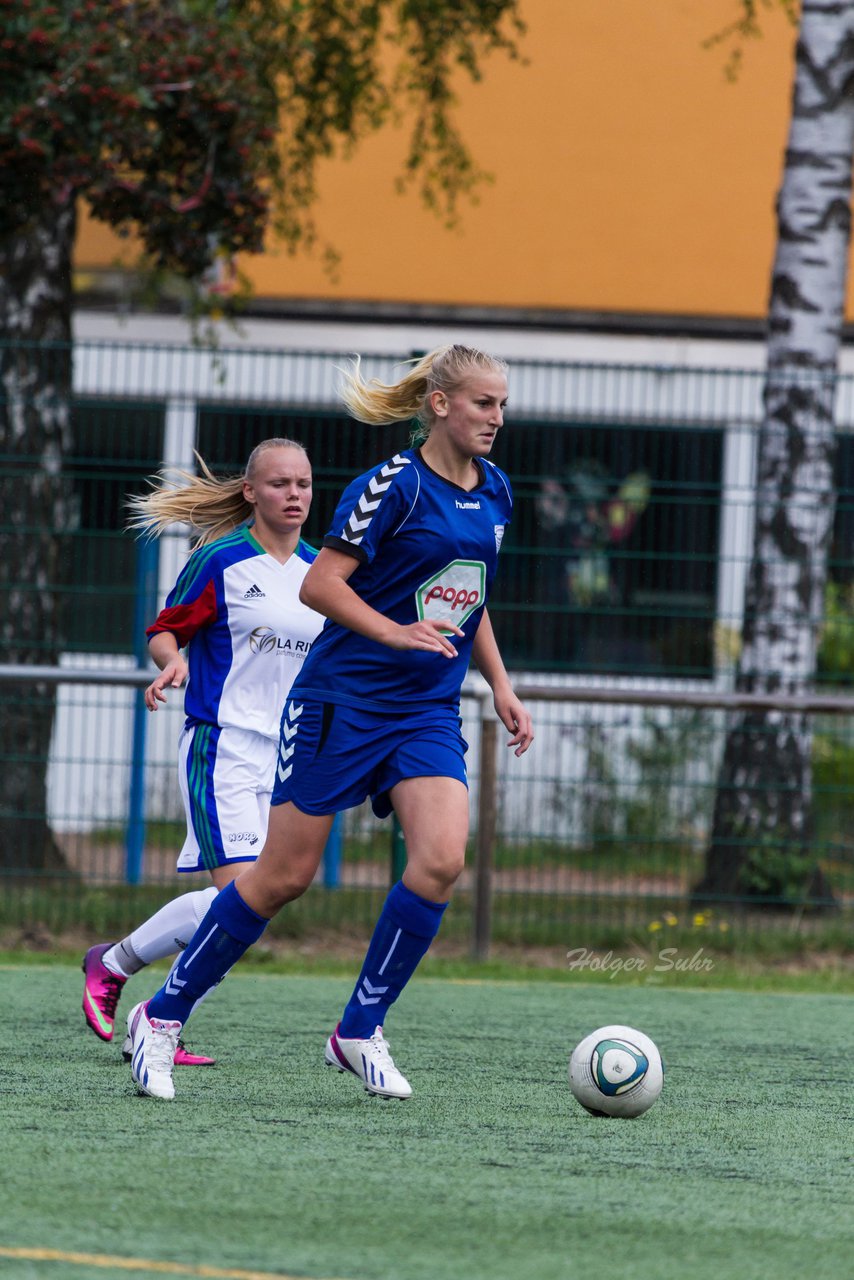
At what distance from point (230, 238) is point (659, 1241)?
6.33 metres

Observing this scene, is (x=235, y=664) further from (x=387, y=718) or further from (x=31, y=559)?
(x=31, y=559)

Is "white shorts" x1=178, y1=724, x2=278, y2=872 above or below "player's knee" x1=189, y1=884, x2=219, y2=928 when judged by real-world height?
above

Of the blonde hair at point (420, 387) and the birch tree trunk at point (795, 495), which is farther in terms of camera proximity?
the birch tree trunk at point (795, 495)

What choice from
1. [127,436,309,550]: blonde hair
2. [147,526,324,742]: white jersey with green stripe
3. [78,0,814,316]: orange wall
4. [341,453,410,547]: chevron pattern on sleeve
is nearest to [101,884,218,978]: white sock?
[147,526,324,742]: white jersey with green stripe

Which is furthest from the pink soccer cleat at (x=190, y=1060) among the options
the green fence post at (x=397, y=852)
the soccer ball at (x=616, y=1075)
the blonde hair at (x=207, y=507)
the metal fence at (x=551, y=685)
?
the metal fence at (x=551, y=685)

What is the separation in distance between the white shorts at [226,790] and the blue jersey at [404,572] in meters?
0.80

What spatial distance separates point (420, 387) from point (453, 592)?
1.89ft

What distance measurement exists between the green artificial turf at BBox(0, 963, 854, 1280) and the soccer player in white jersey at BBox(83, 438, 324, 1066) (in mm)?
594

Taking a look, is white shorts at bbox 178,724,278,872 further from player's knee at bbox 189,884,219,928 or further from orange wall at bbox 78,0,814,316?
orange wall at bbox 78,0,814,316

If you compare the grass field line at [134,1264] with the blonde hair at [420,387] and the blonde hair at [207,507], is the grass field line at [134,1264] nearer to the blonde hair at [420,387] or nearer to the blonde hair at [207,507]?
the blonde hair at [420,387]

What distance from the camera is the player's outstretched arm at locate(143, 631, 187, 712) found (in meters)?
5.43

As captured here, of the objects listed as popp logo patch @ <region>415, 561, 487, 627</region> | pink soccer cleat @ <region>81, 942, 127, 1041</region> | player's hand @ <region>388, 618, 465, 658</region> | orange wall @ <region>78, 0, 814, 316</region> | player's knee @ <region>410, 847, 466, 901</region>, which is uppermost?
orange wall @ <region>78, 0, 814, 316</region>

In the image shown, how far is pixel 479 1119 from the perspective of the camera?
4809 mm

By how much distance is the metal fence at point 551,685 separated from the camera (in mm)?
8719
